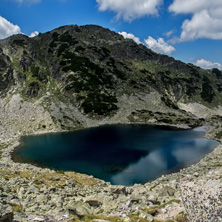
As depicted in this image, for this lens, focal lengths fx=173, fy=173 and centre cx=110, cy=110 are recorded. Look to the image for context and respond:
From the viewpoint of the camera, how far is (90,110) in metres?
113

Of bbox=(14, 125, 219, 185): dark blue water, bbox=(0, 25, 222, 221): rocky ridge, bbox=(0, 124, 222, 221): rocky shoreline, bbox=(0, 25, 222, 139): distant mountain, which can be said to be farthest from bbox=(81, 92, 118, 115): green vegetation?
bbox=(0, 124, 222, 221): rocky shoreline

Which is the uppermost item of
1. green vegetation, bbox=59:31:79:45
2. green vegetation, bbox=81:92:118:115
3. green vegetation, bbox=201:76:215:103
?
green vegetation, bbox=59:31:79:45

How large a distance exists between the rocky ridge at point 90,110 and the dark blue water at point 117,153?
577cm

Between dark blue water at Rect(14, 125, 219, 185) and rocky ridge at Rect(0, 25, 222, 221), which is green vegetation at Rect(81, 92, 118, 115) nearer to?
rocky ridge at Rect(0, 25, 222, 221)

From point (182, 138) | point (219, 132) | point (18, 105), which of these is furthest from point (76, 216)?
point (18, 105)

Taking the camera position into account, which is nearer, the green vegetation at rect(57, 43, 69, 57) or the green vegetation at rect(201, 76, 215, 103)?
the green vegetation at rect(57, 43, 69, 57)

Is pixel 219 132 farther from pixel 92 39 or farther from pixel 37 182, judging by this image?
pixel 92 39

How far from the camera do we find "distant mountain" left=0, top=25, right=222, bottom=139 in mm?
102812

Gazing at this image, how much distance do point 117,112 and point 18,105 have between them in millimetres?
61225

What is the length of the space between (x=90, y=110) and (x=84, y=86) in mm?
24552

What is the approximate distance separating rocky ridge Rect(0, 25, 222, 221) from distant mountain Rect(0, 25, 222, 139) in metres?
0.65

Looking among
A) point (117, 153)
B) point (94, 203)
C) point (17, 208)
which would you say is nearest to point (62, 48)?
point (117, 153)

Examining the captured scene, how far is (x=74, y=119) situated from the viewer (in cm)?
10162

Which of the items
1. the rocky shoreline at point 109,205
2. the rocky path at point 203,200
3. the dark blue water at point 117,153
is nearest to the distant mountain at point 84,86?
the dark blue water at point 117,153
